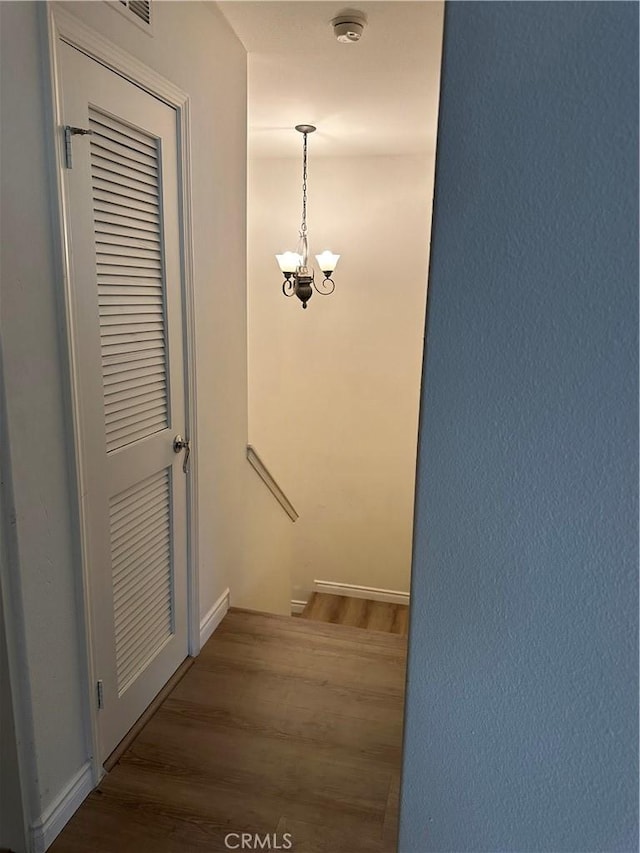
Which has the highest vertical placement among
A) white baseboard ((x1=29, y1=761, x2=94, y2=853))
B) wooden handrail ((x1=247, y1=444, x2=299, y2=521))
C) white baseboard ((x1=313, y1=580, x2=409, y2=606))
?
wooden handrail ((x1=247, y1=444, x2=299, y2=521))

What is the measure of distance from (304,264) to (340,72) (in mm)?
1728

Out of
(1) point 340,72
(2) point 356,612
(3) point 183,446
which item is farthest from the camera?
(2) point 356,612

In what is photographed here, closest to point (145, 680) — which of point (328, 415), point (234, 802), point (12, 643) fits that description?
point (234, 802)

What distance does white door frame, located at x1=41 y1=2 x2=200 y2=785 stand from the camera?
144 cm

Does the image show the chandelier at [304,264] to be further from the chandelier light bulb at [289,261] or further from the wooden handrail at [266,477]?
the wooden handrail at [266,477]

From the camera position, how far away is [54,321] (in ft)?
4.95

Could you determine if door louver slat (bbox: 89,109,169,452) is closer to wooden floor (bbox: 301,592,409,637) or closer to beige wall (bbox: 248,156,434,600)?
beige wall (bbox: 248,156,434,600)

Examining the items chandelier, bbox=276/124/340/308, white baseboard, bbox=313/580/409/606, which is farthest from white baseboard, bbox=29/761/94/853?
white baseboard, bbox=313/580/409/606

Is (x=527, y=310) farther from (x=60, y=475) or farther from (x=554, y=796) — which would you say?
(x=60, y=475)

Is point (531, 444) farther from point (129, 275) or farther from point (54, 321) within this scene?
point (129, 275)

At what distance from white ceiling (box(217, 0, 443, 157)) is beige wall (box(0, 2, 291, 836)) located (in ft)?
0.64

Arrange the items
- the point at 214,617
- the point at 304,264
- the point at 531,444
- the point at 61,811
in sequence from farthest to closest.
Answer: the point at 304,264, the point at 214,617, the point at 61,811, the point at 531,444

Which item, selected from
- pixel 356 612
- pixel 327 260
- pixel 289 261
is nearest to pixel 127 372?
pixel 289 261

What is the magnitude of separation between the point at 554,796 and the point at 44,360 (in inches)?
53.7
